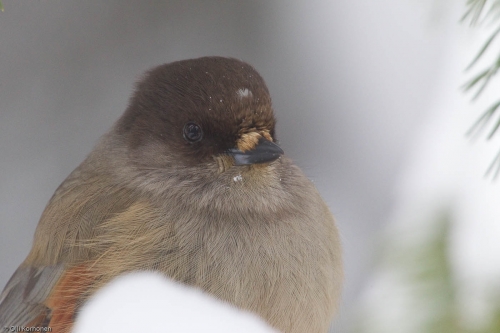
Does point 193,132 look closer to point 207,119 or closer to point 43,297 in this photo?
point 207,119

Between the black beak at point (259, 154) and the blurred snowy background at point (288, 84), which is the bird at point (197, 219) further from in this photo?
the blurred snowy background at point (288, 84)

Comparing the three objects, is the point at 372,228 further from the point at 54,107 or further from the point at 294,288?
the point at 54,107

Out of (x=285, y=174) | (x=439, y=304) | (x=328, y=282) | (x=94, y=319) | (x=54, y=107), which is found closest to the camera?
(x=439, y=304)

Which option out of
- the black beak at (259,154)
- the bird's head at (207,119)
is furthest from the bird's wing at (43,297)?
the black beak at (259,154)

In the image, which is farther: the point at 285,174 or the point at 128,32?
the point at 128,32

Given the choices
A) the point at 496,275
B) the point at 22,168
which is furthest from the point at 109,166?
the point at 496,275

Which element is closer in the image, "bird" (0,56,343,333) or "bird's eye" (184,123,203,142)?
"bird" (0,56,343,333)

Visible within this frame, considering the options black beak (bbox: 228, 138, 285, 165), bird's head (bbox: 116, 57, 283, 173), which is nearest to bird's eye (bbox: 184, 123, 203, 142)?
bird's head (bbox: 116, 57, 283, 173)

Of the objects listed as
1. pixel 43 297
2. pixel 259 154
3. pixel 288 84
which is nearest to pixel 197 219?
Answer: pixel 259 154

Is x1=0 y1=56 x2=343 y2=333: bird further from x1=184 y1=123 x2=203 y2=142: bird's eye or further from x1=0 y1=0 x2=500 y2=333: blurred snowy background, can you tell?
x1=0 y1=0 x2=500 y2=333: blurred snowy background
